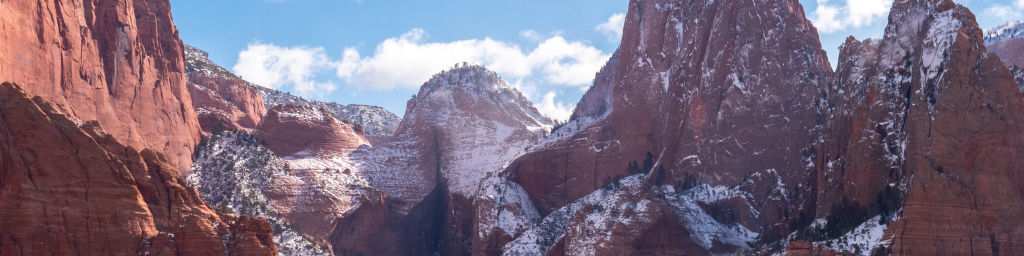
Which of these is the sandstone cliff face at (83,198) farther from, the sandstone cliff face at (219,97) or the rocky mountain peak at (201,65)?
the rocky mountain peak at (201,65)

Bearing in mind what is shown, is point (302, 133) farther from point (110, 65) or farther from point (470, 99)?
point (110, 65)

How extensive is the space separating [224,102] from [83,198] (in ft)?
Result: 256

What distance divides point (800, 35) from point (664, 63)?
17610 millimetres

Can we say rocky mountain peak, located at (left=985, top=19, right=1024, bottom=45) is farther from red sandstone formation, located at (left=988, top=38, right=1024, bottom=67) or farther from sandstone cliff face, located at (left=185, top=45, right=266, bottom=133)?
sandstone cliff face, located at (left=185, top=45, right=266, bottom=133)

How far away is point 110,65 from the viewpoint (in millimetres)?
94375

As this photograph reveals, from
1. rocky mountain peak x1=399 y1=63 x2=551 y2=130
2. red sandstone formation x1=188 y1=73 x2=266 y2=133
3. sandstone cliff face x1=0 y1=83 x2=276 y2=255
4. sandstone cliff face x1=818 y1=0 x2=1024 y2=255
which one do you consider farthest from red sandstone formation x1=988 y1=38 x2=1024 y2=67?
red sandstone formation x1=188 y1=73 x2=266 y2=133

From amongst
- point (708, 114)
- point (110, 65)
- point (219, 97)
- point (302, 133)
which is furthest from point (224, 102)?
point (708, 114)

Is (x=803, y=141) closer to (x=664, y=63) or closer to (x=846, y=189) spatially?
(x=846, y=189)

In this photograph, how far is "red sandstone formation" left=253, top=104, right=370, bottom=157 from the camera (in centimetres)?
13288

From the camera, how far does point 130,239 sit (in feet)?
203

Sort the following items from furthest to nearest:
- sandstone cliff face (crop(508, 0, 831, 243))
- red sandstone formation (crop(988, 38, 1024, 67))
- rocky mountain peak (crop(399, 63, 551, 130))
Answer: rocky mountain peak (crop(399, 63, 551, 130)) < red sandstone formation (crop(988, 38, 1024, 67)) < sandstone cliff face (crop(508, 0, 831, 243))

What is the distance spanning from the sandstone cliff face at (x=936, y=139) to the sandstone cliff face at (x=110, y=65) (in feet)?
189

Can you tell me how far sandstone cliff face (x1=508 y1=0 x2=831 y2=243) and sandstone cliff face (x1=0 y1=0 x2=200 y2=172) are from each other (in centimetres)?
4184

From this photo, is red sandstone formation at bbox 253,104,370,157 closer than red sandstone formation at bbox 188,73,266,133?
No
